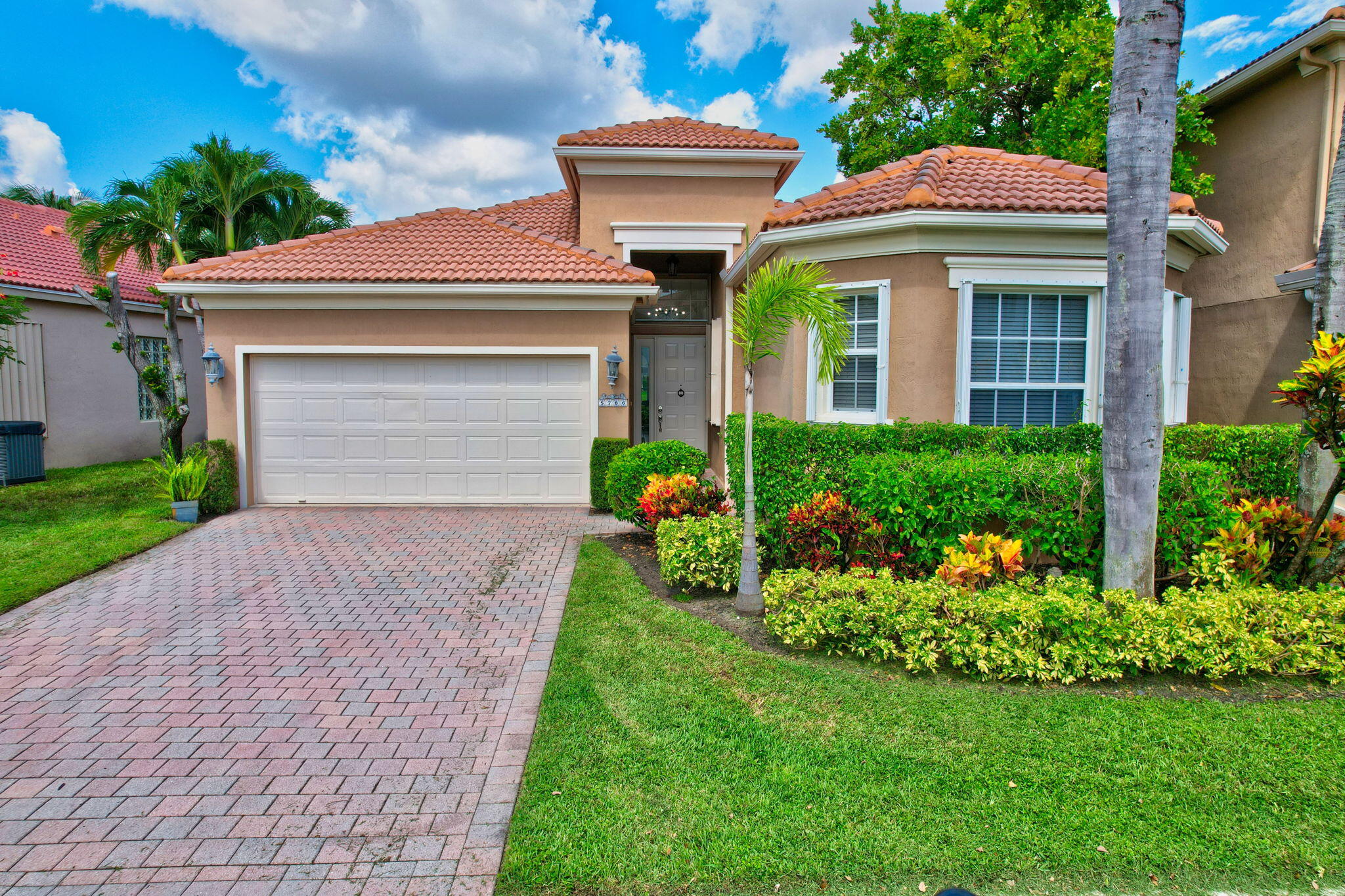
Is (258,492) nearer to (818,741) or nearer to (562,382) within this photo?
(562,382)

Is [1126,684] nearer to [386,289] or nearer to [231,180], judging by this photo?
[386,289]

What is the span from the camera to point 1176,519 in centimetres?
551

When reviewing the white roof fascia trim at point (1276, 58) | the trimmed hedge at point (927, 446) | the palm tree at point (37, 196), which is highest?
the palm tree at point (37, 196)

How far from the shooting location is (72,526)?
9422mm

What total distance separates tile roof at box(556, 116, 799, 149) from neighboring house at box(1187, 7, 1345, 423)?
25.5ft

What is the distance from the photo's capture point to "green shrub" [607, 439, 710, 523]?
8.60 m

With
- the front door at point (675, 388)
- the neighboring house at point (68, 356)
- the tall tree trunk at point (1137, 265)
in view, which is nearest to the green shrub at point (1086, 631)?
the tall tree trunk at point (1137, 265)

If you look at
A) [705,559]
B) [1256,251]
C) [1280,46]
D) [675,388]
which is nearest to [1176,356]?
[1256,251]

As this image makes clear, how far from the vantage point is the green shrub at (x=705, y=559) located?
6.57 meters

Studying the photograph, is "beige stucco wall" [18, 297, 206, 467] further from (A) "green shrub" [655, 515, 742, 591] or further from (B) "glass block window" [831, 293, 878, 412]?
(B) "glass block window" [831, 293, 878, 412]

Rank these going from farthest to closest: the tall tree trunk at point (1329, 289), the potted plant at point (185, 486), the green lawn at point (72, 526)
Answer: the potted plant at point (185, 486) < the green lawn at point (72, 526) < the tall tree trunk at point (1329, 289)

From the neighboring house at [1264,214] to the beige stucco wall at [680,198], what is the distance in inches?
319

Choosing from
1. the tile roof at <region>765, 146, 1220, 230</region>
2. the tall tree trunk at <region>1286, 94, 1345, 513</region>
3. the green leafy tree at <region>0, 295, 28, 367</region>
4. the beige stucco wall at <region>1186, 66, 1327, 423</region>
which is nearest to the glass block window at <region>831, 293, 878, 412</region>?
the tile roof at <region>765, 146, 1220, 230</region>

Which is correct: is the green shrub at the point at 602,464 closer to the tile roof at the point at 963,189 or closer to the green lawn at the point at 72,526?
the tile roof at the point at 963,189
